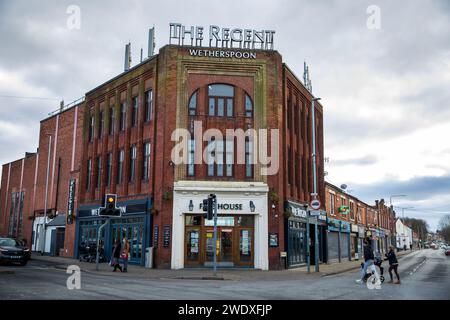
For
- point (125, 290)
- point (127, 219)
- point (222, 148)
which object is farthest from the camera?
point (127, 219)

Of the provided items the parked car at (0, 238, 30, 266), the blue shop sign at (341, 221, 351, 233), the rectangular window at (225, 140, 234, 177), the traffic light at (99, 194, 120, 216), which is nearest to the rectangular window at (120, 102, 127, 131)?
the rectangular window at (225, 140, 234, 177)

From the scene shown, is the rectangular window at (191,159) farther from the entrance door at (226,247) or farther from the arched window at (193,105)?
the entrance door at (226,247)

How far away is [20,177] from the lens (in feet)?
162

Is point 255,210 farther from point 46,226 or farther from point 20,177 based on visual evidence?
point 20,177

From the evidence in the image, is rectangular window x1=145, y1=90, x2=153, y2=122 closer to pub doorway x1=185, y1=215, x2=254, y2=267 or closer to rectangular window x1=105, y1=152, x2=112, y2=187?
rectangular window x1=105, y1=152, x2=112, y2=187

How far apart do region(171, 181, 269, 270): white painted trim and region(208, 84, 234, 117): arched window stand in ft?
14.4

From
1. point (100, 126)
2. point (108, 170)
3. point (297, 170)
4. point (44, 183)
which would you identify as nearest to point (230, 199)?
point (297, 170)

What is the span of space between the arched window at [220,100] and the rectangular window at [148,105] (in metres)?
4.34

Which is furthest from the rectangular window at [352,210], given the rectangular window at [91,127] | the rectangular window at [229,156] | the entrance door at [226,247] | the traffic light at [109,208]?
the traffic light at [109,208]

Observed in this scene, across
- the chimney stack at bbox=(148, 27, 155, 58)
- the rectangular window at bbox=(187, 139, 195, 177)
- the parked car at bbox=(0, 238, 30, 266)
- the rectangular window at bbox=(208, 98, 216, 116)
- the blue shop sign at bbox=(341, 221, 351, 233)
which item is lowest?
the parked car at bbox=(0, 238, 30, 266)

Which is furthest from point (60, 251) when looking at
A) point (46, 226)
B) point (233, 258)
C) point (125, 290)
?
point (125, 290)

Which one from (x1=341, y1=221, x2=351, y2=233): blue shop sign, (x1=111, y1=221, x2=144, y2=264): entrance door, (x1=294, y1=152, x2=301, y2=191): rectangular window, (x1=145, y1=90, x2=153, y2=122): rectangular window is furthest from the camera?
(x1=341, y1=221, x2=351, y2=233): blue shop sign

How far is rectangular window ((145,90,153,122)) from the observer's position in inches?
1129

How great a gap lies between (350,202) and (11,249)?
35244 millimetres
